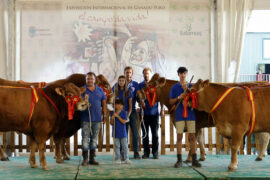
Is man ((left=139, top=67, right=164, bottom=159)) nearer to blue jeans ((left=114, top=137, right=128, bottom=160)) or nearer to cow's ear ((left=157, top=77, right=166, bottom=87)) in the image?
cow's ear ((left=157, top=77, right=166, bottom=87))

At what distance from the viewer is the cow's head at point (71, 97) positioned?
525 centimetres

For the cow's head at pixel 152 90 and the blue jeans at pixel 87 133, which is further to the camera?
the cow's head at pixel 152 90

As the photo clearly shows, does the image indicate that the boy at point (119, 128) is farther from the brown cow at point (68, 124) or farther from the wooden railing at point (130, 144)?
the wooden railing at point (130, 144)

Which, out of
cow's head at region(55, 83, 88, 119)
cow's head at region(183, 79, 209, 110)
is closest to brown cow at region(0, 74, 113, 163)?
cow's head at region(55, 83, 88, 119)

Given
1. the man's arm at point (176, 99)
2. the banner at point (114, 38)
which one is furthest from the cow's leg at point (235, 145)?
the banner at point (114, 38)

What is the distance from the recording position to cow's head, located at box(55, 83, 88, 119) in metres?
5.25

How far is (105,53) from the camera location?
27.1 feet

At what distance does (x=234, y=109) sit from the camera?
16.5 feet

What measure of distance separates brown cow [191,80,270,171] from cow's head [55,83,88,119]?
5.64 ft

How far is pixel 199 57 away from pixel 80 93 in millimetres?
3871

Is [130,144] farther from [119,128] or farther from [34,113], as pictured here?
[34,113]

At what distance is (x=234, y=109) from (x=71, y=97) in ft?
7.87

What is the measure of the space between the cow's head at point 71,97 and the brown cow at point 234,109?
1.72 m

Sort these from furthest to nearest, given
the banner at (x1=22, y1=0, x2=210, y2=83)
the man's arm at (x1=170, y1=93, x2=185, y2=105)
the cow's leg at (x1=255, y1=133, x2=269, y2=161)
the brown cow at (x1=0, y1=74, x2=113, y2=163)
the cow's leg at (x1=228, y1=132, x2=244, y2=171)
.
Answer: the banner at (x1=22, y1=0, x2=210, y2=83) < the cow's leg at (x1=255, y1=133, x2=269, y2=161) < the brown cow at (x1=0, y1=74, x2=113, y2=163) < the man's arm at (x1=170, y1=93, x2=185, y2=105) < the cow's leg at (x1=228, y1=132, x2=244, y2=171)
